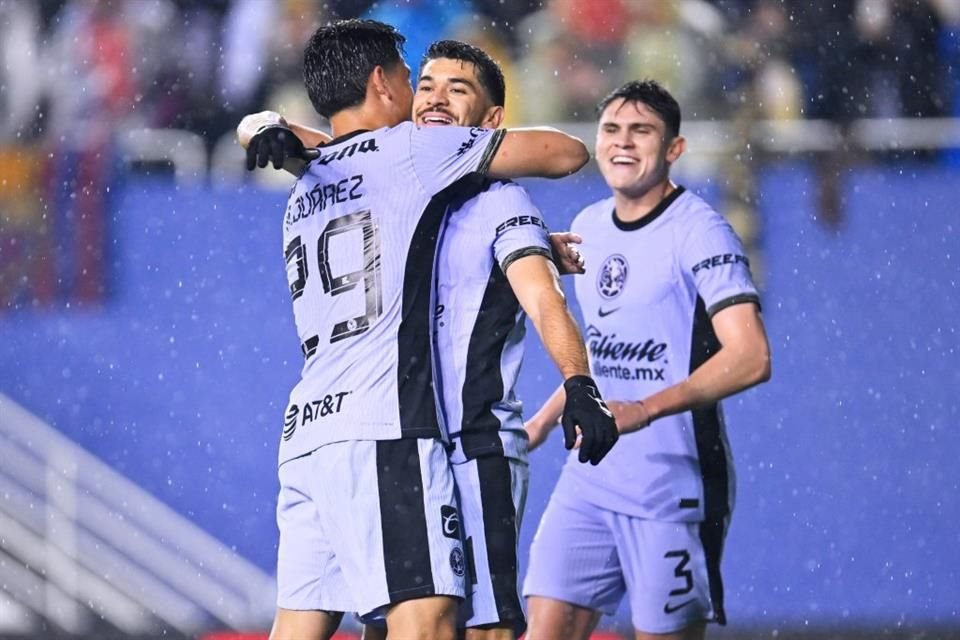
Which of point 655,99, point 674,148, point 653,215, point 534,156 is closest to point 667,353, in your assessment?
point 653,215

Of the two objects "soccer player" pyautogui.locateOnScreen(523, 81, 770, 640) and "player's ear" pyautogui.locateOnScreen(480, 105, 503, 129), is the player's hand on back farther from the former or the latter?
"soccer player" pyautogui.locateOnScreen(523, 81, 770, 640)

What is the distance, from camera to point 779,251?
30.7 feet

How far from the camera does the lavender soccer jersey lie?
5.23 metres

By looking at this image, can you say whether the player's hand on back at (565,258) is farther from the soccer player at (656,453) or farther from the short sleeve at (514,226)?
the soccer player at (656,453)

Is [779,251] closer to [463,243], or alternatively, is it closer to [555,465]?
[555,465]

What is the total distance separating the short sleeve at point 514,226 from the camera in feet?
13.5

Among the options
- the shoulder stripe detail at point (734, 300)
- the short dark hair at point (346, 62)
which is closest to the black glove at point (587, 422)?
the short dark hair at point (346, 62)

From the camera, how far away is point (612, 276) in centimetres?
548

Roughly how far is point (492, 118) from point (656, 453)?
1236 millimetres

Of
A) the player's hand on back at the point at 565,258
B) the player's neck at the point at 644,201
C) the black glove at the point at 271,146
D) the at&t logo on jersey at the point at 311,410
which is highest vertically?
the player's neck at the point at 644,201

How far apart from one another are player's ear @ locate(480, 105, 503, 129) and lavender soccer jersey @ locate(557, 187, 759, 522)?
2.87 feet

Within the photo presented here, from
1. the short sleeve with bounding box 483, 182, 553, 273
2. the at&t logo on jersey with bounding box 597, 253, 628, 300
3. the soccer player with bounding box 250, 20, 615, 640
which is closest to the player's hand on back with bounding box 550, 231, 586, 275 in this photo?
the short sleeve with bounding box 483, 182, 553, 273

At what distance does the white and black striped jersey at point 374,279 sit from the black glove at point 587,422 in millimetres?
377

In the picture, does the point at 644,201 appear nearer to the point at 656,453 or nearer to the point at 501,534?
the point at 656,453
